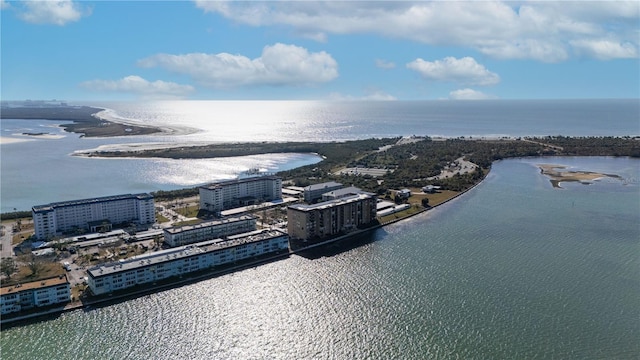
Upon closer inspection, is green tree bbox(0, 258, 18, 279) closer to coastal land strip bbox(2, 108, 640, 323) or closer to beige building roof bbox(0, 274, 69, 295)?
beige building roof bbox(0, 274, 69, 295)

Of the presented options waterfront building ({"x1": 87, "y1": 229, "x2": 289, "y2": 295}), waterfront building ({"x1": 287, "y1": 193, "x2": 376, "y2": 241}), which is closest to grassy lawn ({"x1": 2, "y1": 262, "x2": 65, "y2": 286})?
waterfront building ({"x1": 87, "y1": 229, "x2": 289, "y2": 295})

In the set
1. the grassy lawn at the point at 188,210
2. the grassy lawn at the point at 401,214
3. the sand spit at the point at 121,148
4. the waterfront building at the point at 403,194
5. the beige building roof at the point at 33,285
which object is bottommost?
the beige building roof at the point at 33,285

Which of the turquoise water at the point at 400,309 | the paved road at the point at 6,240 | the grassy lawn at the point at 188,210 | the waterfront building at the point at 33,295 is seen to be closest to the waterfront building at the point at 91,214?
the paved road at the point at 6,240

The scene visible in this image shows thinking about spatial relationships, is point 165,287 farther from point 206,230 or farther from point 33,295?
point 206,230

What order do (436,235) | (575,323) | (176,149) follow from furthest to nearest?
1. (176,149)
2. (436,235)
3. (575,323)

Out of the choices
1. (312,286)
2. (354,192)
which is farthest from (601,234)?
(312,286)

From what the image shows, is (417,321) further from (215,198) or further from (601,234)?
(215,198)

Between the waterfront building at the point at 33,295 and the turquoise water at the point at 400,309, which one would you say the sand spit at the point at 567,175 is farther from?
the waterfront building at the point at 33,295
